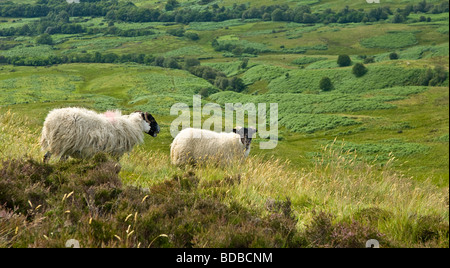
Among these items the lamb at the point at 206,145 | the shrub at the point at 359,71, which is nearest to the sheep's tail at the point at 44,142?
the lamb at the point at 206,145

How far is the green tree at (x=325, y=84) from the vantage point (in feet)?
462

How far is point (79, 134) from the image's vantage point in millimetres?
10602

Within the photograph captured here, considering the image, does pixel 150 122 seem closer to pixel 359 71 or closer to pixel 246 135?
pixel 246 135

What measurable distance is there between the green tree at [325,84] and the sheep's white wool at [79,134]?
135091 mm

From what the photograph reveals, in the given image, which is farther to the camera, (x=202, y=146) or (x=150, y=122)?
(x=202, y=146)

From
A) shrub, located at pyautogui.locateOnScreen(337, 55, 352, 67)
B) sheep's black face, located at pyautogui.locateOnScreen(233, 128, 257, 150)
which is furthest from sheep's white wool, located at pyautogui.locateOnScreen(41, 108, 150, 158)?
shrub, located at pyautogui.locateOnScreen(337, 55, 352, 67)

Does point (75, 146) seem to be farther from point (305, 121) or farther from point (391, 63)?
point (391, 63)

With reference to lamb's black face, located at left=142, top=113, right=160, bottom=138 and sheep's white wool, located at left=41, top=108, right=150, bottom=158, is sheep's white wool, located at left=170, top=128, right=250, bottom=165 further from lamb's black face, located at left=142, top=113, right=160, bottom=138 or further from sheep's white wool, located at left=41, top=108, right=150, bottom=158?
sheep's white wool, located at left=41, top=108, right=150, bottom=158

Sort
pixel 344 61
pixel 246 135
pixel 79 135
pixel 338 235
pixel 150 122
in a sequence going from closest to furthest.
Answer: pixel 338 235 → pixel 79 135 → pixel 150 122 → pixel 246 135 → pixel 344 61

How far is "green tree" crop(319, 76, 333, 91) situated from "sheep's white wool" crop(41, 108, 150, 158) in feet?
443

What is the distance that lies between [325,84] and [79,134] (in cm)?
13761

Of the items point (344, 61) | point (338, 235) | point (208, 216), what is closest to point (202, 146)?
point (208, 216)

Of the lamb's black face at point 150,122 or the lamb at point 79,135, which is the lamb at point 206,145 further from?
the lamb at point 79,135

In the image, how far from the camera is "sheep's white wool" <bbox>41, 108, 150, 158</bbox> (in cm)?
1052
